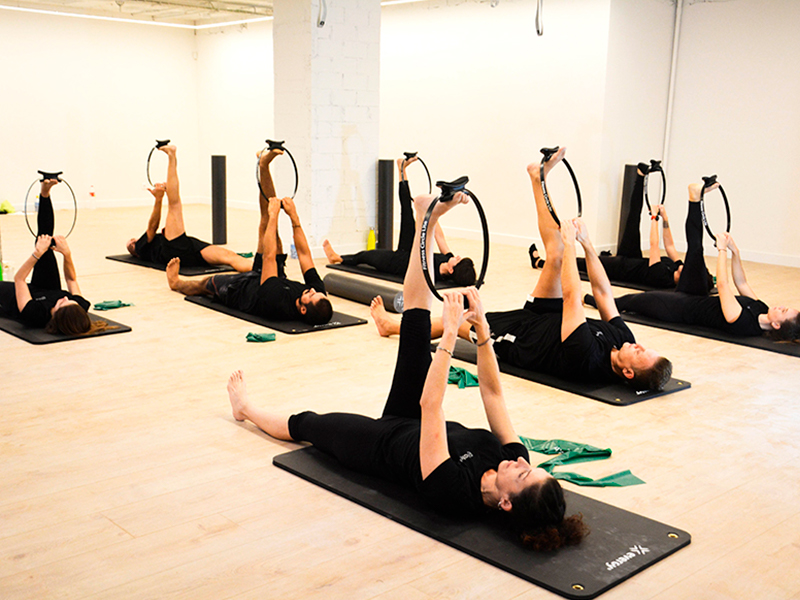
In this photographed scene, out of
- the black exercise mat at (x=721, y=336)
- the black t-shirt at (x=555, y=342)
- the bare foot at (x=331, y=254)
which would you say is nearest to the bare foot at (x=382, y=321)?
the black t-shirt at (x=555, y=342)

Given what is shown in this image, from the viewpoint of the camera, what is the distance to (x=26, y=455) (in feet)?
10.2

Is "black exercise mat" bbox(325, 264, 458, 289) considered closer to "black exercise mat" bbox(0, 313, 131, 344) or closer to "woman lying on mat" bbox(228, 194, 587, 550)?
"black exercise mat" bbox(0, 313, 131, 344)

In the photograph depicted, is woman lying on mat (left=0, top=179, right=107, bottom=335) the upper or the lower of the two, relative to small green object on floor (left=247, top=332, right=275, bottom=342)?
upper

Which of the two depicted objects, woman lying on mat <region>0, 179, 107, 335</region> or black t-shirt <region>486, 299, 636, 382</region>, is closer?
black t-shirt <region>486, 299, 636, 382</region>

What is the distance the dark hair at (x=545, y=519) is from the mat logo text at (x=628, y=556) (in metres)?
0.12

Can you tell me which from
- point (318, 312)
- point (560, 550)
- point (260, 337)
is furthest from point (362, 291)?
point (560, 550)

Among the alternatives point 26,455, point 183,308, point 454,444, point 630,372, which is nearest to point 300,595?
point 454,444

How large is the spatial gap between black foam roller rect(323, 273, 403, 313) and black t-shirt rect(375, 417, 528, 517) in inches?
115

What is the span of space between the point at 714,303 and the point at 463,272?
1.98 m

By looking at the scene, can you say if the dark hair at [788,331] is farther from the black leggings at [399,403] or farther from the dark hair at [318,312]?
the black leggings at [399,403]

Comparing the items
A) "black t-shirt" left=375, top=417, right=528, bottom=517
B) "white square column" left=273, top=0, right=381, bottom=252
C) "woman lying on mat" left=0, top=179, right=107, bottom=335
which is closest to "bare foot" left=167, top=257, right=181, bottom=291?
"woman lying on mat" left=0, top=179, right=107, bottom=335

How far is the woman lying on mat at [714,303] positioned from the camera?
498 centimetres

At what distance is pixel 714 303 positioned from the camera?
5375mm

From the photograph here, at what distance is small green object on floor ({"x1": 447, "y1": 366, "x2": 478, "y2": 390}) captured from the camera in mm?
4125
